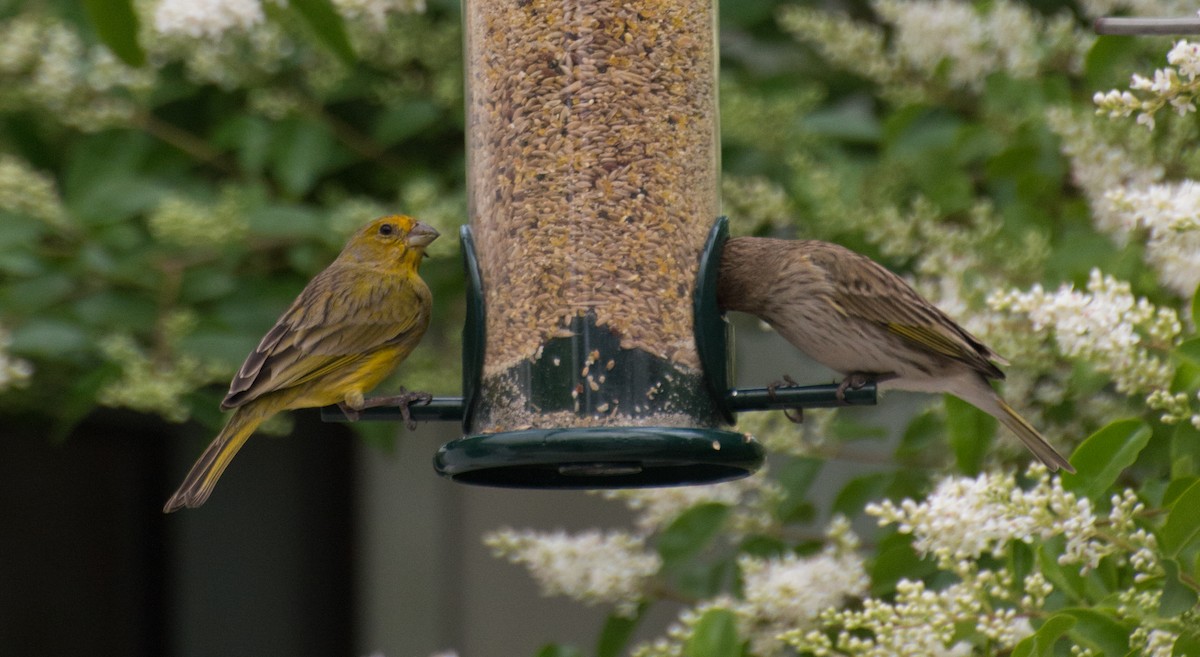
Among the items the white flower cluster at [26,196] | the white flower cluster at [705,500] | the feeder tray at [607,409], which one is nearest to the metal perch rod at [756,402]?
the feeder tray at [607,409]

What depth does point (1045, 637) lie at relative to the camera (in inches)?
150

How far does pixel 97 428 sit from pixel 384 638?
1537mm

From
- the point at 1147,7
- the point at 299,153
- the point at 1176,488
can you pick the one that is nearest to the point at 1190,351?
the point at 1176,488

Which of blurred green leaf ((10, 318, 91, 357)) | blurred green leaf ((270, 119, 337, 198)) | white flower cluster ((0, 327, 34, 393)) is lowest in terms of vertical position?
white flower cluster ((0, 327, 34, 393))

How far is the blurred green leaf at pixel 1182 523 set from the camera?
3.79 m

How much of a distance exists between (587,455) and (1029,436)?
1184 millimetres

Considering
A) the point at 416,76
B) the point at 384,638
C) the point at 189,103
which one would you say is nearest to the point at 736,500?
the point at 416,76

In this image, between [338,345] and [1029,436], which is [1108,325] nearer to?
[1029,436]

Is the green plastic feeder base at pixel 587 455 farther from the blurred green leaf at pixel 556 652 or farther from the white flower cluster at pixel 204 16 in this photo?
the white flower cluster at pixel 204 16

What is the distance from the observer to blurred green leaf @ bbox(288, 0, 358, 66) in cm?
519

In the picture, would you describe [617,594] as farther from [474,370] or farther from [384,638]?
[384,638]

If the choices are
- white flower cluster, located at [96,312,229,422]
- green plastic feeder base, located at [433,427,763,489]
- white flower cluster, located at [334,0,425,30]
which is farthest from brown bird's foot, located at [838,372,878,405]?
white flower cluster, located at [96,312,229,422]

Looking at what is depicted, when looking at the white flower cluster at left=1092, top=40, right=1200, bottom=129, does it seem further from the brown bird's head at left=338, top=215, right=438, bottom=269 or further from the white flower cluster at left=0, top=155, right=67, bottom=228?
the white flower cluster at left=0, top=155, right=67, bottom=228

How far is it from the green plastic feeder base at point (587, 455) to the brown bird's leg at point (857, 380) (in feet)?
0.80
